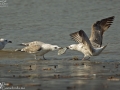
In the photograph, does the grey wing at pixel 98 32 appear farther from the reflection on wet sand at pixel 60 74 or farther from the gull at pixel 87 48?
the reflection on wet sand at pixel 60 74

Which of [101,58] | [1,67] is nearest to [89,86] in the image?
[1,67]

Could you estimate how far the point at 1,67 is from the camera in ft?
39.4

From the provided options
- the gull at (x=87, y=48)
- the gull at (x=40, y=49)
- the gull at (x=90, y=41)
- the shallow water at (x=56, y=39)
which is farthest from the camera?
the gull at (x=40, y=49)

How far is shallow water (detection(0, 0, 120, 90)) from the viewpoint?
10125mm

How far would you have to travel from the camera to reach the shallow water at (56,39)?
33.2ft

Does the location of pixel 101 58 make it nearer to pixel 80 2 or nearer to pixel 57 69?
pixel 57 69

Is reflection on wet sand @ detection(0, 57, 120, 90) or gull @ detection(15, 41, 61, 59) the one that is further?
gull @ detection(15, 41, 61, 59)

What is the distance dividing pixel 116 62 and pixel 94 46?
1.62 metres

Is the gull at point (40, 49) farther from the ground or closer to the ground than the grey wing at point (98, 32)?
closer to the ground

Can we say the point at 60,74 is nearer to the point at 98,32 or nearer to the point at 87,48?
the point at 87,48

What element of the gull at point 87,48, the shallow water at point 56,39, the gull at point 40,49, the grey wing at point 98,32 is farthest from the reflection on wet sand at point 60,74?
the grey wing at point 98,32

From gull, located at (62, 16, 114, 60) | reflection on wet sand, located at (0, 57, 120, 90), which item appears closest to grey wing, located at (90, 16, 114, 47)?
gull, located at (62, 16, 114, 60)

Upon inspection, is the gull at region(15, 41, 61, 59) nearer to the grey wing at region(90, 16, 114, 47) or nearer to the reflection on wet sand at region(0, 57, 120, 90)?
the reflection on wet sand at region(0, 57, 120, 90)

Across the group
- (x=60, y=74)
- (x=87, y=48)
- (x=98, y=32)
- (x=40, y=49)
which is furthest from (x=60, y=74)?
(x=98, y=32)
